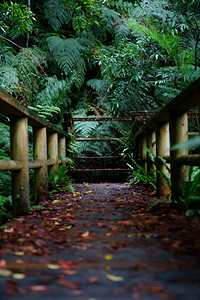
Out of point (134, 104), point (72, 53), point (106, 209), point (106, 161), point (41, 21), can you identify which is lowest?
point (106, 209)

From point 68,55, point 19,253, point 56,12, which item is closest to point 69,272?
point 19,253

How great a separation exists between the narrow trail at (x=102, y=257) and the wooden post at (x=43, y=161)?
2.67ft

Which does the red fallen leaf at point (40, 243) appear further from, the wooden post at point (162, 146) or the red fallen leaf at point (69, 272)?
the wooden post at point (162, 146)

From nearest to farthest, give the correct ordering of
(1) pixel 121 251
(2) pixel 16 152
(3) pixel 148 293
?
(3) pixel 148 293 → (1) pixel 121 251 → (2) pixel 16 152

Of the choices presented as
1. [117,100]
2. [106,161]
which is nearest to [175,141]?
[106,161]

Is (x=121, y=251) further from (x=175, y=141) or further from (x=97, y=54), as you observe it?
(x=97, y=54)

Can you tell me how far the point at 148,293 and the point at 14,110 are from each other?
4.73 feet

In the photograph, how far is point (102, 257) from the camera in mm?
1001

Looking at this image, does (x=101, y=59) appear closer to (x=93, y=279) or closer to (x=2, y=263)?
(x=2, y=263)

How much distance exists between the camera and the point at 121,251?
1.07 metres

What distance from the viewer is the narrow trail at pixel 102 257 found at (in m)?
0.73

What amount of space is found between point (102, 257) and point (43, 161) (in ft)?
5.67

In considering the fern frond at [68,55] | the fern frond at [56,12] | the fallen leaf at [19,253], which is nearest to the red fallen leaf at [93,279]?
the fallen leaf at [19,253]

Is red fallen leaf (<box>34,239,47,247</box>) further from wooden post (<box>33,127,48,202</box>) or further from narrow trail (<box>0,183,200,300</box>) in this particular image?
wooden post (<box>33,127,48,202</box>)
